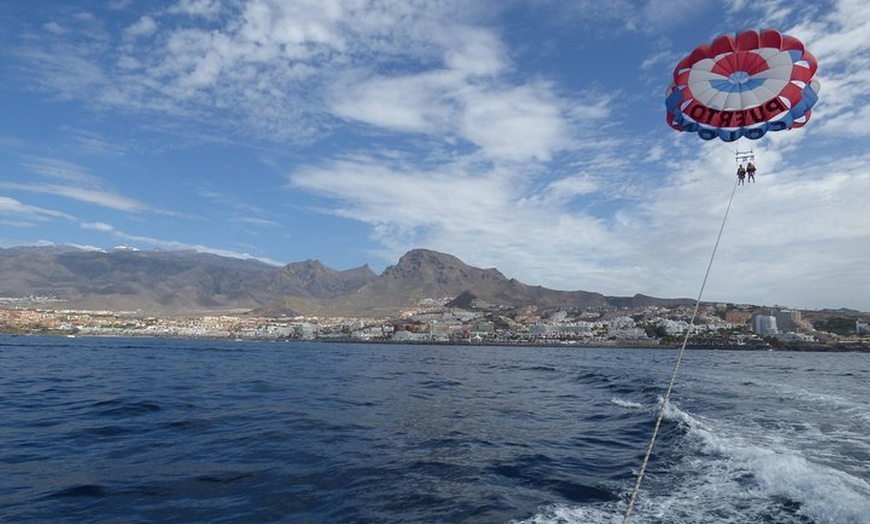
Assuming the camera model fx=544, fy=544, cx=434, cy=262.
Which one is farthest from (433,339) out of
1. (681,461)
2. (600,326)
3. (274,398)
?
(681,461)

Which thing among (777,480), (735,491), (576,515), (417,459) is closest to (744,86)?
(777,480)

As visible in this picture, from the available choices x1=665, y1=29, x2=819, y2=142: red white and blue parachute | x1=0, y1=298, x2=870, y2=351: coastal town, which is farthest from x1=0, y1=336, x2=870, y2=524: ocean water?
x1=0, y1=298, x2=870, y2=351: coastal town

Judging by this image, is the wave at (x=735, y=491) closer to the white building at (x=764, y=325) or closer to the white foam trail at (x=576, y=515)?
the white foam trail at (x=576, y=515)

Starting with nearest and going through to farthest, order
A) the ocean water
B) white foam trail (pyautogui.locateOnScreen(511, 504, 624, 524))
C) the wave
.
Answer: white foam trail (pyautogui.locateOnScreen(511, 504, 624, 524))
the wave
the ocean water

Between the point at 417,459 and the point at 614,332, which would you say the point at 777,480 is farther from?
the point at 614,332

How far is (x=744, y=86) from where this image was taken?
14.3m

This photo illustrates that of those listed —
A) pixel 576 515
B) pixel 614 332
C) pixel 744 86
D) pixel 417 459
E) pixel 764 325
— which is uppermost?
pixel 744 86

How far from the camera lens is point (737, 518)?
28.2 feet

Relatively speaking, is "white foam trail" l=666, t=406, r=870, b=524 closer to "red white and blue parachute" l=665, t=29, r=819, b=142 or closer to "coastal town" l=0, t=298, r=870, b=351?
"red white and blue parachute" l=665, t=29, r=819, b=142

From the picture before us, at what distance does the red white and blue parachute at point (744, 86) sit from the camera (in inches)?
520

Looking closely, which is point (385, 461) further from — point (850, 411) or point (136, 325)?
point (136, 325)

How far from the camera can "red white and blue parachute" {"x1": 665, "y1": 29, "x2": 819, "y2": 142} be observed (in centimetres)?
1320

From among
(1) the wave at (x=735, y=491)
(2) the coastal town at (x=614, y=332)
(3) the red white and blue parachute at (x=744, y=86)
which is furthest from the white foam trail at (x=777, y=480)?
(2) the coastal town at (x=614, y=332)

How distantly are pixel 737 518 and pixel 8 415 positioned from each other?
1987 centimetres
